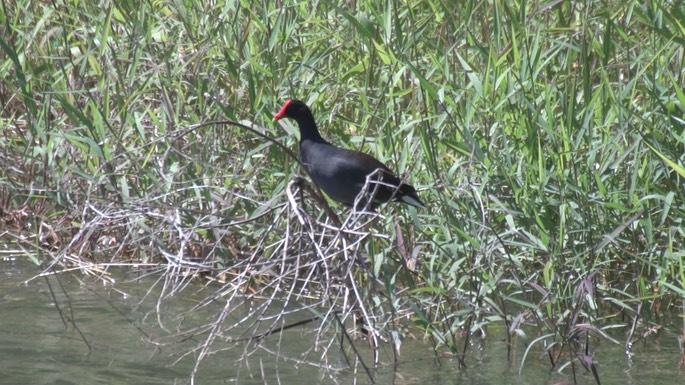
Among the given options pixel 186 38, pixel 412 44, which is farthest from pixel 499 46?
pixel 186 38

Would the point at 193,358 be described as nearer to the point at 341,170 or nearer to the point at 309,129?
the point at 341,170

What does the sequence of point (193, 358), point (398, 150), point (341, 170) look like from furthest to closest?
point (398, 150) → point (341, 170) → point (193, 358)

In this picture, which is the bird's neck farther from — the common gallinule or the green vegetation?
the green vegetation

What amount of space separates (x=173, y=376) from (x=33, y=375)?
1.54 ft

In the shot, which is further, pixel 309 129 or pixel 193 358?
pixel 309 129

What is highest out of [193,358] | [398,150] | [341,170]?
[398,150]

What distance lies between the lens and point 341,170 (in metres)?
4.38

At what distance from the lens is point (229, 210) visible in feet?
16.1

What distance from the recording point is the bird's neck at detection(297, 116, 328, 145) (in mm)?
4651

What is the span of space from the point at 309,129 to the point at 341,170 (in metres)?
0.35

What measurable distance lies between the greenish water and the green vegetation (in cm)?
10

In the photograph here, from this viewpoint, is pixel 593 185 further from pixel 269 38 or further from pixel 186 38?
pixel 186 38

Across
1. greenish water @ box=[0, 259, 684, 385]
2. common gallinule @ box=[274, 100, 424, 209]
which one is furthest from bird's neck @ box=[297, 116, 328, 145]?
greenish water @ box=[0, 259, 684, 385]

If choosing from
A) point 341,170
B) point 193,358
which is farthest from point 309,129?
point 193,358
